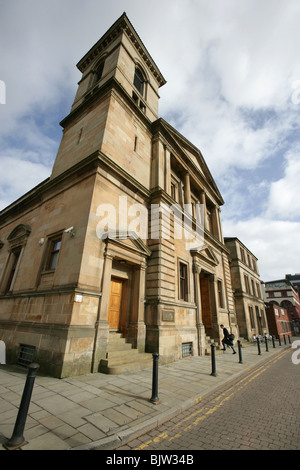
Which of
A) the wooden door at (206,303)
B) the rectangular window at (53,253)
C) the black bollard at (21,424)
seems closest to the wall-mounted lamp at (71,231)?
the rectangular window at (53,253)

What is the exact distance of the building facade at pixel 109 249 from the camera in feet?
25.5

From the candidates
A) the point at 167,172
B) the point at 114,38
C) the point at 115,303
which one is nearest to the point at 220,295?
the point at 167,172

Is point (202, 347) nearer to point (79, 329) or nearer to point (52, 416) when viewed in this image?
point (79, 329)

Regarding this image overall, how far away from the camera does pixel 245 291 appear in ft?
95.0

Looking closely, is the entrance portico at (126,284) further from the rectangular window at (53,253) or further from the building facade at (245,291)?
the building facade at (245,291)

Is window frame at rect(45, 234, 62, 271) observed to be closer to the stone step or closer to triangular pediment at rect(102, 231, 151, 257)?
triangular pediment at rect(102, 231, 151, 257)

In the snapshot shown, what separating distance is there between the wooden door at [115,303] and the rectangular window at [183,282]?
4119 mm

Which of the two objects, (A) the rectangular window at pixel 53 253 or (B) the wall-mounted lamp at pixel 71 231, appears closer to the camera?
(B) the wall-mounted lamp at pixel 71 231

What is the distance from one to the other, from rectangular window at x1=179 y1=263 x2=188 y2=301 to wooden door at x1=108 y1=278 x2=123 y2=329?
412 centimetres

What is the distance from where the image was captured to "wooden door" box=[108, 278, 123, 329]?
9.66m

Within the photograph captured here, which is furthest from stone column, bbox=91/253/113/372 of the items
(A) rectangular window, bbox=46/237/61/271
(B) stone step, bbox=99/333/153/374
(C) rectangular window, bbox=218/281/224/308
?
(C) rectangular window, bbox=218/281/224/308

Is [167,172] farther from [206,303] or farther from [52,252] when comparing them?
[206,303]

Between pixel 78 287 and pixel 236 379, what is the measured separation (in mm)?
6630

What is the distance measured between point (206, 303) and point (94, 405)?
14.0 m
